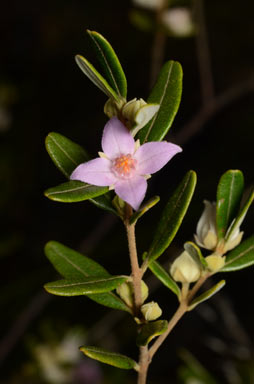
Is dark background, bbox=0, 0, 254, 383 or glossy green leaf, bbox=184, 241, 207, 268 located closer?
glossy green leaf, bbox=184, 241, 207, 268

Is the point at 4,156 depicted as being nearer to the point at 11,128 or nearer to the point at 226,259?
the point at 11,128

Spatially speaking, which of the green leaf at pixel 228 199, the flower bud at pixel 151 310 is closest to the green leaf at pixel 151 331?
the flower bud at pixel 151 310

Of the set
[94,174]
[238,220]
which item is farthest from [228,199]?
[94,174]

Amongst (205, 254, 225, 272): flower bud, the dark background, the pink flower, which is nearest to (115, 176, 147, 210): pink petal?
the pink flower

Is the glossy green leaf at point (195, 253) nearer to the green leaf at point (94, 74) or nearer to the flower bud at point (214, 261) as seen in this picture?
the flower bud at point (214, 261)

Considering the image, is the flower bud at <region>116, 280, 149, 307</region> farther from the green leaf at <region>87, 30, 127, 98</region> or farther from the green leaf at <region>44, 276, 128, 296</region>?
the green leaf at <region>87, 30, 127, 98</region>

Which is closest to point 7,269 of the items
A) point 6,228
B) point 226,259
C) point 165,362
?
point 6,228

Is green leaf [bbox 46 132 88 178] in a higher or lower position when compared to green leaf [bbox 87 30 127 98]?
lower
